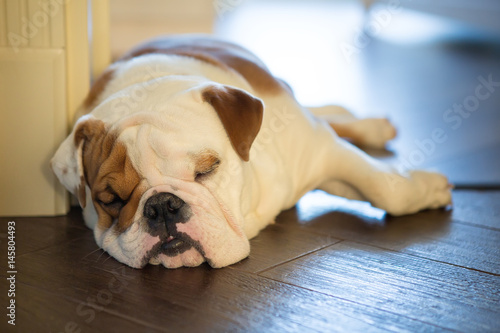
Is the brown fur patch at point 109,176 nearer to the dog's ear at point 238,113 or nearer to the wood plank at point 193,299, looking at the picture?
the wood plank at point 193,299

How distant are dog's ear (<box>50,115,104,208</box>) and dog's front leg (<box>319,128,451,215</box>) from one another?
3.08ft

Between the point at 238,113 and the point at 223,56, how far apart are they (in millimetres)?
614

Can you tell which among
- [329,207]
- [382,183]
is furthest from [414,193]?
[329,207]

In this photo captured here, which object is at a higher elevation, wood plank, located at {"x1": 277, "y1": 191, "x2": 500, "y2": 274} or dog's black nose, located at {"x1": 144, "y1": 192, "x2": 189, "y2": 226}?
dog's black nose, located at {"x1": 144, "y1": 192, "x2": 189, "y2": 226}

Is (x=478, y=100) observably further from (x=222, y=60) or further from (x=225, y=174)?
(x=225, y=174)

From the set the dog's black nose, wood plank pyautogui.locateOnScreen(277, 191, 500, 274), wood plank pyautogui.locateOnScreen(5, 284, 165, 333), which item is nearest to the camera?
wood plank pyautogui.locateOnScreen(5, 284, 165, 333)

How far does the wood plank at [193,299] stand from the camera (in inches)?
63.7

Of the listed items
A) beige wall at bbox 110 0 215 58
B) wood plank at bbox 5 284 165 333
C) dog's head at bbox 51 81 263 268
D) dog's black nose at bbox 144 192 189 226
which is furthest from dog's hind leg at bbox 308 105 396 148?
beige wall at bbox 110 0 215 58

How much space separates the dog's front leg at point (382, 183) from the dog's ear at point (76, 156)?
0.94 metres

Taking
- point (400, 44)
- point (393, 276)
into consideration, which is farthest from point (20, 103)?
point (400, 44)

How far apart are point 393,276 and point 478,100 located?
3.57 metres

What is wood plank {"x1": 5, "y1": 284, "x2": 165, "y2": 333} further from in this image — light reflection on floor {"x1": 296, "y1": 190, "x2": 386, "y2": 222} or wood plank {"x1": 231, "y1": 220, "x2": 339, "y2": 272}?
light reflection on floor {"x1": 296, "y1": 190, "x2": 386, "y2": 222}

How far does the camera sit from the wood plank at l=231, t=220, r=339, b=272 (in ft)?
6.69

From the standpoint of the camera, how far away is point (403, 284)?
188 cm
